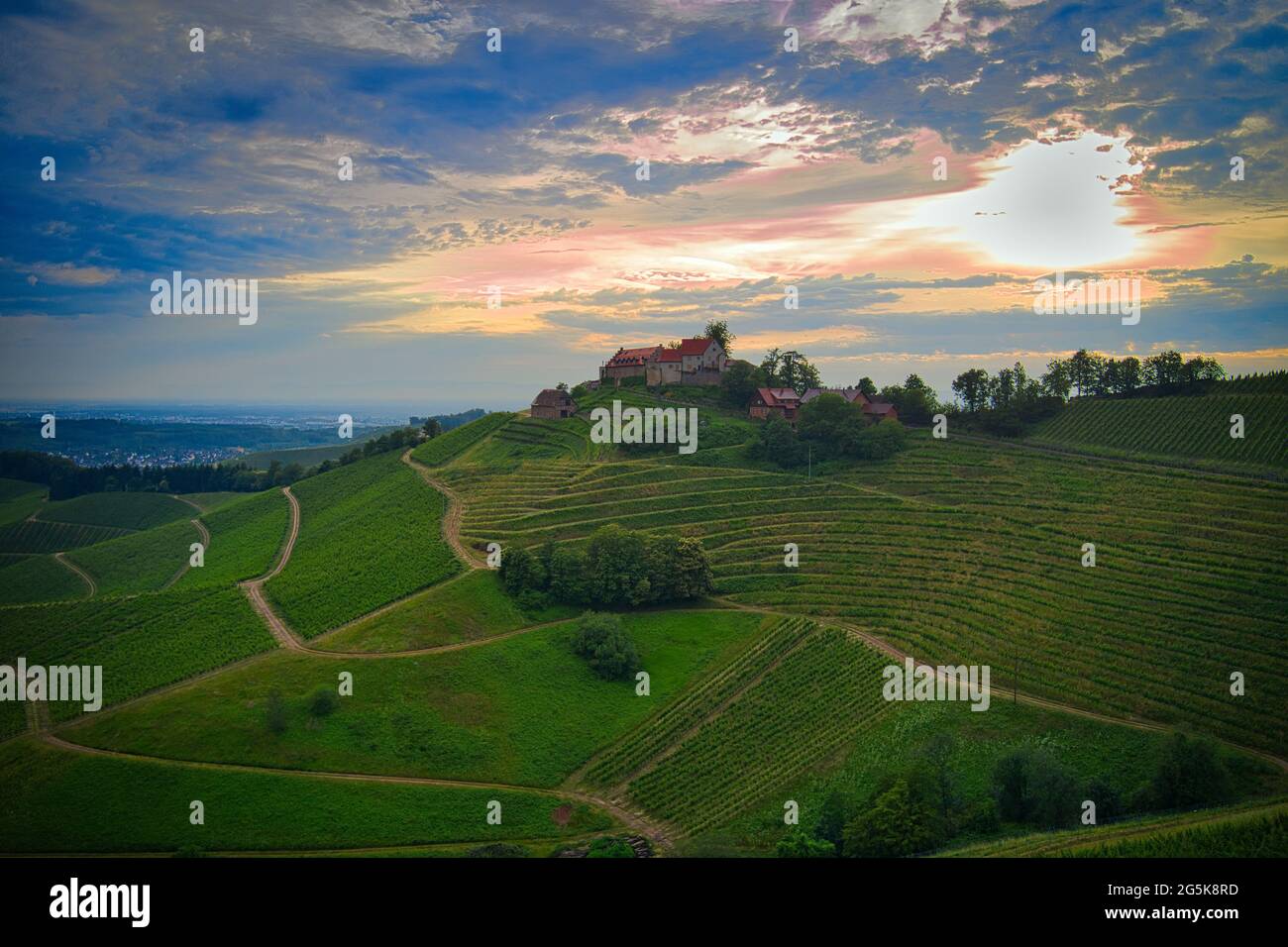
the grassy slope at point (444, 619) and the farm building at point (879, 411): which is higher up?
the farm building at point (879, 411)

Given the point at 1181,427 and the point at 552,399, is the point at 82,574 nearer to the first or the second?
the point at 552,399

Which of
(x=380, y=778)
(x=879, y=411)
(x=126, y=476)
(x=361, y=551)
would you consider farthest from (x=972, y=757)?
(x=126, y=476)

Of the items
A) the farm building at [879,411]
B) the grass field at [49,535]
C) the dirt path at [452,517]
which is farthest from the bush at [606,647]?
the grass field at [49,535]

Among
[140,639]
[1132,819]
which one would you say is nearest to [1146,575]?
[1132,819]

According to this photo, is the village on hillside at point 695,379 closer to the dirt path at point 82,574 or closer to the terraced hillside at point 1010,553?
the terraced hillside at point 1010,553

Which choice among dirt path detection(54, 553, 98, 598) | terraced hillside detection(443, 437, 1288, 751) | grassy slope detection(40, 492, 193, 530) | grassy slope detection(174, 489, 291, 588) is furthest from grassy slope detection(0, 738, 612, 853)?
grassy slope detection(40, 492, 193, 530)
